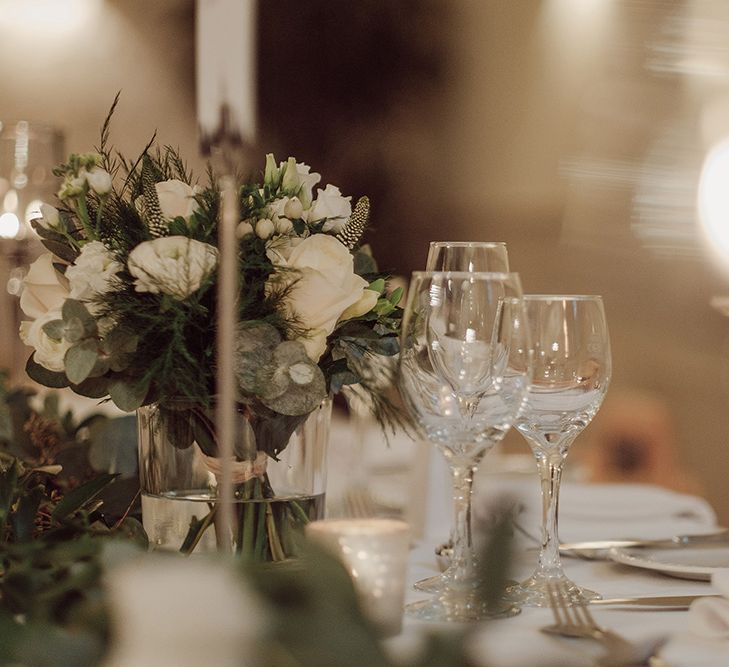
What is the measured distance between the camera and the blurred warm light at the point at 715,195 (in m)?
4.08

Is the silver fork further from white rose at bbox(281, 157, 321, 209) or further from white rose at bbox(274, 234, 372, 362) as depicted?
white rose at bbox(281, 157, 321, 209)

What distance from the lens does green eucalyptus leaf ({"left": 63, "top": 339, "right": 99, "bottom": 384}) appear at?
2.83ft

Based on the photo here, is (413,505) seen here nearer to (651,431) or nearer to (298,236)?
(298,236)

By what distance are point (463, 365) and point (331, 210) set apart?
19 cm

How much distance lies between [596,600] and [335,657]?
526 millimetres

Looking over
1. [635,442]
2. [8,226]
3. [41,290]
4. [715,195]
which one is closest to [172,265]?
[41,290]

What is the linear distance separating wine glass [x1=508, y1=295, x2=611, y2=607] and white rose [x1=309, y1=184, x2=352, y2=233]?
0.17m

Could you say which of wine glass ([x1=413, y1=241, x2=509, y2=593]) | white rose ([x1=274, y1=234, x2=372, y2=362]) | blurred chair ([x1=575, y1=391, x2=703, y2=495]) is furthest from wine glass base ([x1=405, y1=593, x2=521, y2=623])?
blurred chair ([x1=575, y1=391, x2=703, y2=495])

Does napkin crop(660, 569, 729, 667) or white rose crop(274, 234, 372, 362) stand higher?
white rose crop(274, 234, 372, 362)

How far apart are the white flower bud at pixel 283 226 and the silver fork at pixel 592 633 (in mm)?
368

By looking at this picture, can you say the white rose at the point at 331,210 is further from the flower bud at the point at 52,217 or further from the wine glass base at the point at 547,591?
→ the wine glass base at the point at 547,591

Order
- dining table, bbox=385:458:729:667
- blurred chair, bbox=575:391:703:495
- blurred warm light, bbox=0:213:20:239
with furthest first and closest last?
blurred chair, bbox=575:391:703:495
blurred warm light, bbox=0:213:20:239
dining table, bbox=385:458:729:667

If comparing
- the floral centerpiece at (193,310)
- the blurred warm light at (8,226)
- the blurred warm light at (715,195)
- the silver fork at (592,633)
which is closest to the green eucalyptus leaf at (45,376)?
the floral centerpiece at (193,310)

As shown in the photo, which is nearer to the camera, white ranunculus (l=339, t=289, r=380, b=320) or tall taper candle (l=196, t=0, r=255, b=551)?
tall taper candle (l=196, t=0, r=255, b=551)
